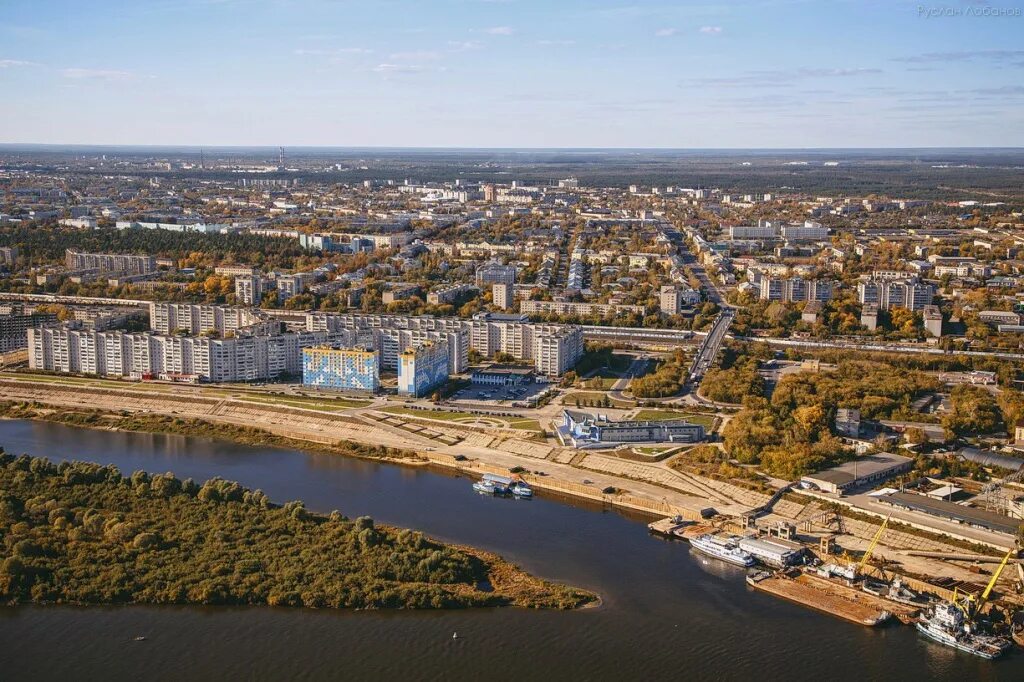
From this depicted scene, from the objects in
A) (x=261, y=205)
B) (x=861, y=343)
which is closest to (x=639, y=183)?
(x=261, y=205)

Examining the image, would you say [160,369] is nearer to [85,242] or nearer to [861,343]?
[861,343]

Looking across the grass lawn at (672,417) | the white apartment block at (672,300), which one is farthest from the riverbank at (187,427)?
the white apartment block at (672,300)

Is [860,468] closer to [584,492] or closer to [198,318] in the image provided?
[584,492]

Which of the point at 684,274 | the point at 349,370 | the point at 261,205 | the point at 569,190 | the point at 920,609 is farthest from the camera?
the point at 569,190

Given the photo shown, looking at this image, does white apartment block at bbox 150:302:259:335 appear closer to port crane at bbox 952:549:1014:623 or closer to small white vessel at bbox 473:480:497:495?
small white vessel at bbox 473:480:497:495

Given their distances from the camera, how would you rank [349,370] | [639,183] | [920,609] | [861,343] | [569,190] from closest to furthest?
[920,609], [349,370], [861,343], [569,190], [639,183]

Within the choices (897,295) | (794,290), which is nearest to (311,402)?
(794,290)
